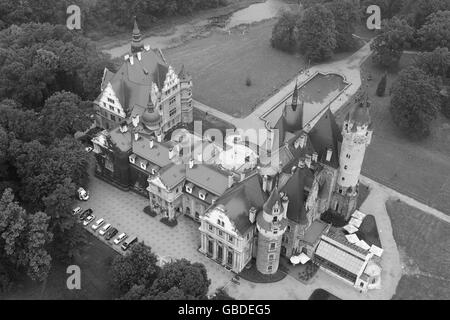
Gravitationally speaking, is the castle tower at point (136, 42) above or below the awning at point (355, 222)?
above

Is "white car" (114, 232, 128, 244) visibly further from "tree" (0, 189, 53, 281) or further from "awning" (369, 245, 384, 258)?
"awning" (369, 245, 384, 258)

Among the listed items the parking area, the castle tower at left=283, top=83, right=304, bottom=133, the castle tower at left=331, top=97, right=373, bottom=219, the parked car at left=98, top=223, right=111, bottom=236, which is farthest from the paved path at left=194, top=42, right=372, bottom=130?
the parked car at left=98, top=223, right=111, bottom=236

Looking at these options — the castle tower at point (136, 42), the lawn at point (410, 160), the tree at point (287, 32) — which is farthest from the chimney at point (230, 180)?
the tree at point (287, 32)

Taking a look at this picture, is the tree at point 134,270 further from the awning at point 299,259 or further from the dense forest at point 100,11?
the dense forest at point 100,11

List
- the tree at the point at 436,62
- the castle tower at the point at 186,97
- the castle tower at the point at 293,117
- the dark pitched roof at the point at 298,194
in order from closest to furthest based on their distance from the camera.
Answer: the dark pitched roof at the point at 298,194
the castle tower at the point at 293,117
the castle tower at the point at 186,97
the tree at the point at 436,62

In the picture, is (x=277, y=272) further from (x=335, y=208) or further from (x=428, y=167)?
(x=428, y=167)

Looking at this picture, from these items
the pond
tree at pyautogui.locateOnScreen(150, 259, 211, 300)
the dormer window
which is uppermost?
the dormer window

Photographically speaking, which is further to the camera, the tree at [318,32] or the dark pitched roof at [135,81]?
the tree at [318,32]
